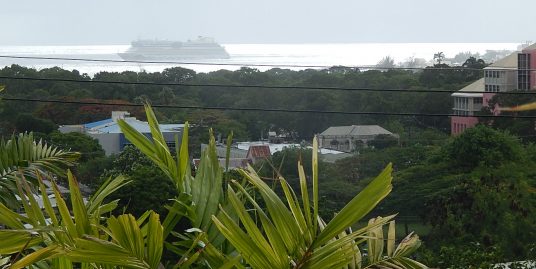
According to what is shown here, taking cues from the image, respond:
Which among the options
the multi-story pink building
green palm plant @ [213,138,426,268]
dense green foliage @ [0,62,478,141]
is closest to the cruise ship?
dense green foliage @ [0,62,478,141]

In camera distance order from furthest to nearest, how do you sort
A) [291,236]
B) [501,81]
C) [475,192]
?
1. [475,192]
2. [501,81]
3. [291,236]

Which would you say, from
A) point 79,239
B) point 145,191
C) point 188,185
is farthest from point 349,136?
point 79,239

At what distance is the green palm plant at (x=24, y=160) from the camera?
3.27 metres

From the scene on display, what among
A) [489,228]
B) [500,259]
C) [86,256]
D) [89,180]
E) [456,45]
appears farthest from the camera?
[456,45]

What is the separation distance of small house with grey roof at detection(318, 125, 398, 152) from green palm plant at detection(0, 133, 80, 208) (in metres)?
18.8

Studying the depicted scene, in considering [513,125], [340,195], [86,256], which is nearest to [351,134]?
[513,125]

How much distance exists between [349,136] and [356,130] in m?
0.44

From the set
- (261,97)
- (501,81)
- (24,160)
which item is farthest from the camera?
(261,97)

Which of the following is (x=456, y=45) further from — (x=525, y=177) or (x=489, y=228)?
(x=489, y=228)

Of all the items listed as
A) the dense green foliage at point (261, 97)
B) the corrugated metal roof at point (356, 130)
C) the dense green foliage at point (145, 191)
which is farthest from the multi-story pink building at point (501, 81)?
the dense green foliage at point (145, 191)

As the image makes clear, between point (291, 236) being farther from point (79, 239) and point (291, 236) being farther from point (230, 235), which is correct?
point (79, 239)

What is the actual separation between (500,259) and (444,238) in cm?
900

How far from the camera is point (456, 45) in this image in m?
43.6

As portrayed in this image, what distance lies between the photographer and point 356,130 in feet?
76.8
